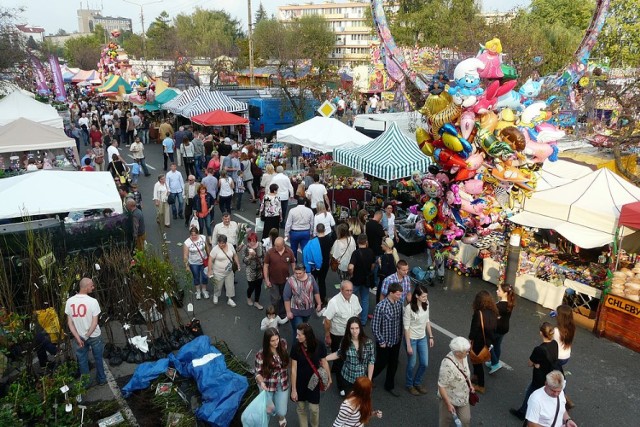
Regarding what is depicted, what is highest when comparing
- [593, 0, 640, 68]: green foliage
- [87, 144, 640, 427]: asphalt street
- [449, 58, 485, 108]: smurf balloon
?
[593, 0, 640, 68]: green foliage

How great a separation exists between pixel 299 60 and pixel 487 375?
1167 inches

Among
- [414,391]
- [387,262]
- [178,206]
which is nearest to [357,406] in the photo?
[414,391]

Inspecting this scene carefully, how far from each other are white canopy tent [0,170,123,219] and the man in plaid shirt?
5.35 m

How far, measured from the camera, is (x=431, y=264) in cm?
905

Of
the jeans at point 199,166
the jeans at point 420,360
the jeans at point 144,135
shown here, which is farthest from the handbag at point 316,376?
the jeans at point 144,135

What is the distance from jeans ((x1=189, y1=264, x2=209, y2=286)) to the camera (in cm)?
802

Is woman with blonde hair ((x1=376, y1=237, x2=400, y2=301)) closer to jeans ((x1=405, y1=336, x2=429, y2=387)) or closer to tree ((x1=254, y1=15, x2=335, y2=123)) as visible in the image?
jeans ((x1=405, y1=336, x2=429, y2=387))

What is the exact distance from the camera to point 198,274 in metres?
8.12

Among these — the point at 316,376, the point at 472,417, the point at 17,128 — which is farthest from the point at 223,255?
the point at 17,128

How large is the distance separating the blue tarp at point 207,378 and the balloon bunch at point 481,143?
4895 mm

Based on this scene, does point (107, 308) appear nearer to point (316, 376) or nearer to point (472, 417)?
point (316, 376)

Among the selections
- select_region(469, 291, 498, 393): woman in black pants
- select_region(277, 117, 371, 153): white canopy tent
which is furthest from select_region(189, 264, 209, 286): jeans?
select_region(277, 117, 371, 153): white canopy tent

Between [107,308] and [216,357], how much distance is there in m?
2.30

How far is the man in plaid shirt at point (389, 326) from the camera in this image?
17.4 ft
